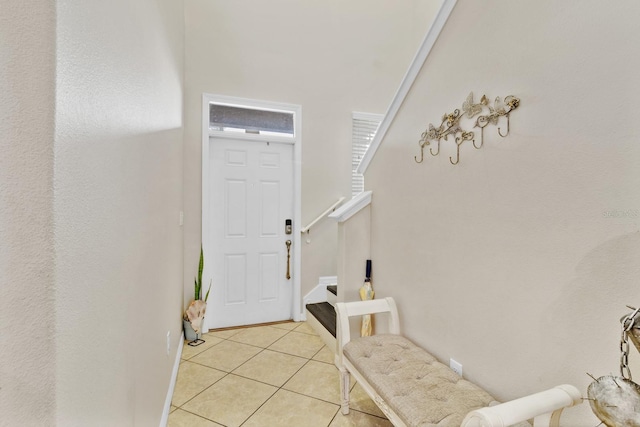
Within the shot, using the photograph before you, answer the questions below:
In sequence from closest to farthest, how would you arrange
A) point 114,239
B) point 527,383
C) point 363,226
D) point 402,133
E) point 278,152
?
point 114,239 → point 527,383 → point 402,133 → point 363,226 → point 278,152

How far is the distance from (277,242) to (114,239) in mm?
2527

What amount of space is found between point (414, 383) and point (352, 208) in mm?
1253

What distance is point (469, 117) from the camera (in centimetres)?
148

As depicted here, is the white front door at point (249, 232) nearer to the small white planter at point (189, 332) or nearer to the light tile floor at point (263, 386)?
the small white planter at point (189, 332)

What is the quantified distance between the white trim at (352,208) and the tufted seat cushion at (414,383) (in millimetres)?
887

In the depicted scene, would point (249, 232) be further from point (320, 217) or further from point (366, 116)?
point (366, 116)

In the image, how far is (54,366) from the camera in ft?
1.81

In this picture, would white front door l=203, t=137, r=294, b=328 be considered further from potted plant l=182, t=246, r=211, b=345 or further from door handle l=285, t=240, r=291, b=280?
potted plant l=182, t=246, r=211, b=345

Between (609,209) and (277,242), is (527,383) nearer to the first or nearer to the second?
(609,209)

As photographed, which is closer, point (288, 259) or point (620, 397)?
point (620, 397)

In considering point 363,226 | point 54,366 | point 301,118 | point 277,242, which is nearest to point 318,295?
point 277,242

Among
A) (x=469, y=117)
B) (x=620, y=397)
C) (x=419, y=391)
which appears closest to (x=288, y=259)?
(x=419, y=391)

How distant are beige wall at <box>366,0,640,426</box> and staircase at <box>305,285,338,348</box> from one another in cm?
108

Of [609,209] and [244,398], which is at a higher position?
[609,209]
